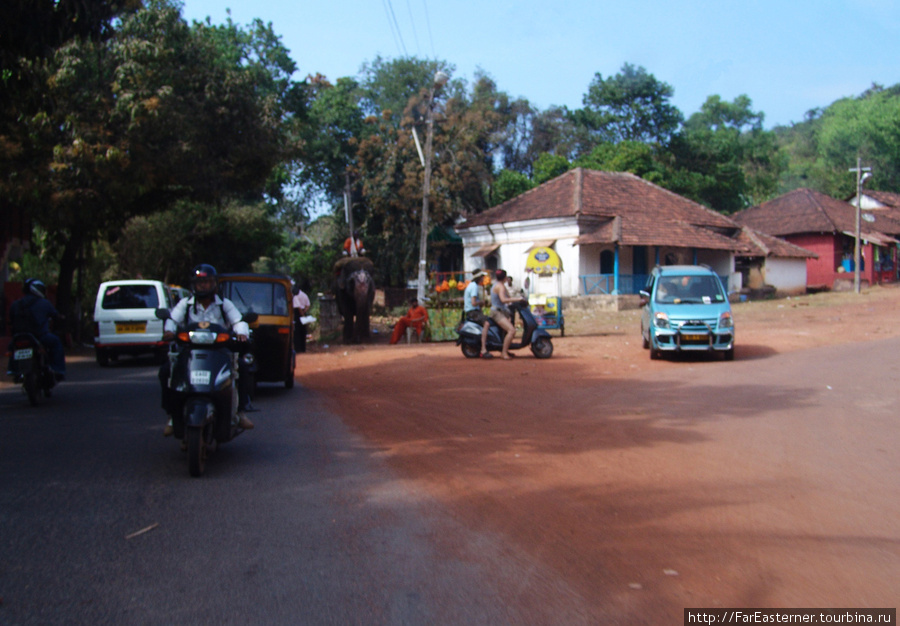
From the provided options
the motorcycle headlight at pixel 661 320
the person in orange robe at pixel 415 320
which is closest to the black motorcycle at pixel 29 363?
the motorcycle headlight at pixel 661 320

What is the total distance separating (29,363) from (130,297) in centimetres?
713

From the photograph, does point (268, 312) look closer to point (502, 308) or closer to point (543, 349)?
point (502, 308)

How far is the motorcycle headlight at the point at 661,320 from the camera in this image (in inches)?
629

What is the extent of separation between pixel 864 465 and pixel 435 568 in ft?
14.6

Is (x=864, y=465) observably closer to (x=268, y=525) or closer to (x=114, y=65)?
(x=268, y=525)

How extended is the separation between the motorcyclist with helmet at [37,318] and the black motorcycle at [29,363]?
0.13 metres

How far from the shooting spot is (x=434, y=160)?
3553 centimetres

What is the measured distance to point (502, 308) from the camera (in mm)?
16391

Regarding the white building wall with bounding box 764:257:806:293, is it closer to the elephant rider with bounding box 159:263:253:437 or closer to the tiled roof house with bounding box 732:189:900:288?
the tiled roof house with bounding box 732:189:900:288

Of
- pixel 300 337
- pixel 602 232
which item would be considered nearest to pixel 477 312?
pixel 300 337

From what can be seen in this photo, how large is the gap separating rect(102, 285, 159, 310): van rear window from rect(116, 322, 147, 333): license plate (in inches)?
14.7

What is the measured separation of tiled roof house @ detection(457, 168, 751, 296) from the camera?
110 ft

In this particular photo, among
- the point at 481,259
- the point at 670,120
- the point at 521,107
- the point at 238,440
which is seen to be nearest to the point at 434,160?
the point at 481,259

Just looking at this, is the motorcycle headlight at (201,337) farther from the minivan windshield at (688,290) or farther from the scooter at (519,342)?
the minivan windshield at (688,290)
